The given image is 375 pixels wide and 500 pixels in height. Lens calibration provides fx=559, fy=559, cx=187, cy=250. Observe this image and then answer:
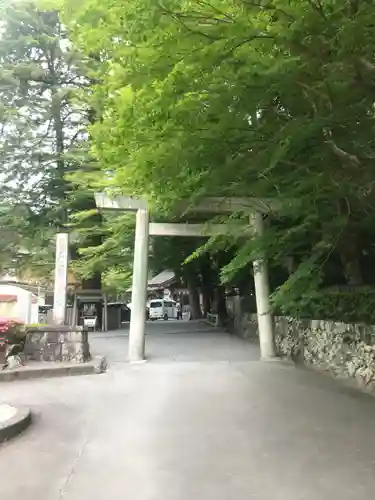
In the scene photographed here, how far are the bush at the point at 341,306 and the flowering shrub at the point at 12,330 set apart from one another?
248 inches

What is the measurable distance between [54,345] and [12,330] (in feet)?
3.46

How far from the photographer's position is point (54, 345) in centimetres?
1354

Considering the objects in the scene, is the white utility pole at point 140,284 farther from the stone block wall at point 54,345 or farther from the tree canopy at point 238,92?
the tree canopy at point 238,92

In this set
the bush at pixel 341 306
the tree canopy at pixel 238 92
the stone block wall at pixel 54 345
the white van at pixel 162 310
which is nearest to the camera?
the tree canopy at pixel 238 92

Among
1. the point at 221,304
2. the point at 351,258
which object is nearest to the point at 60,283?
the point at 351,258

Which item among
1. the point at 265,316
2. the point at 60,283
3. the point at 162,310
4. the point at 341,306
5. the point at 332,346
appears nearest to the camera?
the point at 332,346

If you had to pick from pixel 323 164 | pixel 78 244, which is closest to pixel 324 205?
pixel 323 164

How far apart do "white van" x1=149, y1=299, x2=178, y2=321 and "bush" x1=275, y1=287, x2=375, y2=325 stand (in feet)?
110

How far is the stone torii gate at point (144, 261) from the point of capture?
15.4 metres

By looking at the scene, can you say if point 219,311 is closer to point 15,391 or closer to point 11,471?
point 15,391

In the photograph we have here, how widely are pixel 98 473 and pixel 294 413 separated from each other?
3754 millimetres

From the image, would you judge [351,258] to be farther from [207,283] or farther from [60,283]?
[207,283]

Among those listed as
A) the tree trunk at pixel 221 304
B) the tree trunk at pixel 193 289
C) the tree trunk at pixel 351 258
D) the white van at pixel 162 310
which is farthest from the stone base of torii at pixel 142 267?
the white van at pixel 162 310

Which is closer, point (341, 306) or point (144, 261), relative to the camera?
point (341, 306)
